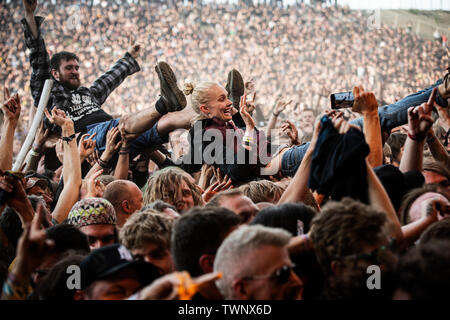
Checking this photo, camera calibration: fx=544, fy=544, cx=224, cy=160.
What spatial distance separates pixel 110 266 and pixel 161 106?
2459 mm

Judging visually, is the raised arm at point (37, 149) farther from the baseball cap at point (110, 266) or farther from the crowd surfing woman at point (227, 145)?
the baseball cap at point (110, 266)

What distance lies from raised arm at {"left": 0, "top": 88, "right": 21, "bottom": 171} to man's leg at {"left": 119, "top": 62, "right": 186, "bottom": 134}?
2.96ft

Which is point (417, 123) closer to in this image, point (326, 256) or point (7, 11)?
point (326, 256)

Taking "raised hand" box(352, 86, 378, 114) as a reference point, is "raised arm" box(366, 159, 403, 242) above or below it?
below

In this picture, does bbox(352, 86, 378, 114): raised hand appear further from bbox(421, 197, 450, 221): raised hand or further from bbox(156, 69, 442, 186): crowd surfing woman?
bbox(156, 69, 442, 186): crowd surfing woman

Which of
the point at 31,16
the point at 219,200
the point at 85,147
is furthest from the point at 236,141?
the point at 31,16

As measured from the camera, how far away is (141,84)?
1841cm

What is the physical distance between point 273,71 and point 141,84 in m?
4.71

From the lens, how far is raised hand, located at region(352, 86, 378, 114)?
2.68 meters

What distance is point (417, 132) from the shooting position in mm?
2766

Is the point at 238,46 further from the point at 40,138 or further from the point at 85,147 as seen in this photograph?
the point at 85,147

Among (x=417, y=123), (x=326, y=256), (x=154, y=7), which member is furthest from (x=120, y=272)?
(x=154, y=7)

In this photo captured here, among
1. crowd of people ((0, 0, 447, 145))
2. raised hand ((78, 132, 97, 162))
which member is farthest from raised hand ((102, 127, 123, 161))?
crowd of people ((0, 0, 447, 145))
